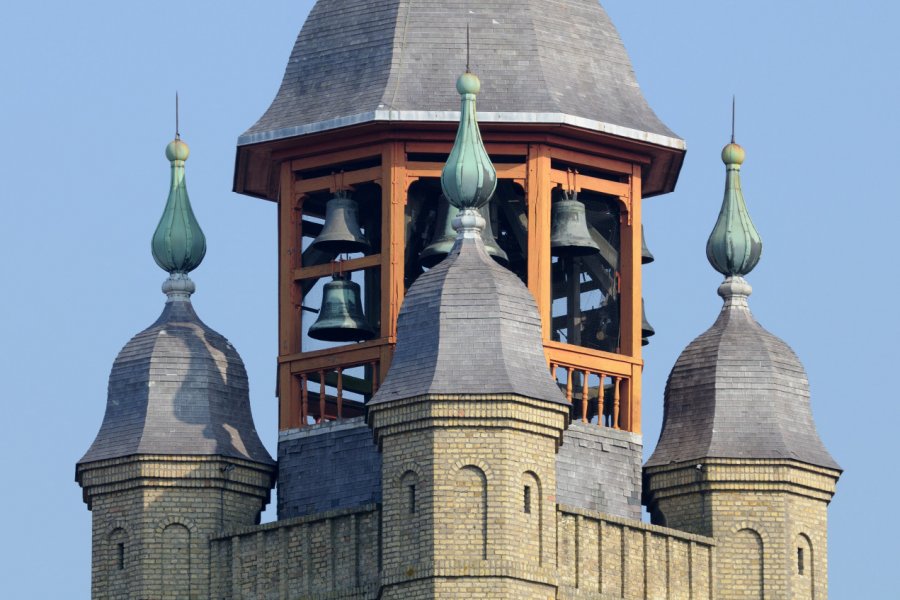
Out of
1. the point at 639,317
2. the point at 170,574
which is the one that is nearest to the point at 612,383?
the point at 639,317

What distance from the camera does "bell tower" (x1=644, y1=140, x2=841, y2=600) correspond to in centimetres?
10994

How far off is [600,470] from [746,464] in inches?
97.7

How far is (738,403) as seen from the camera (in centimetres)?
11094

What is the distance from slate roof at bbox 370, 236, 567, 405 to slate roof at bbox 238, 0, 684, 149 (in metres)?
3.60

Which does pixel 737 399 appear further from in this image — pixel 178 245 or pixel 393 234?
pixel 178 245

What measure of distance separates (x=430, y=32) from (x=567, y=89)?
2497mm

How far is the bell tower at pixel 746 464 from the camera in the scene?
109938 mm

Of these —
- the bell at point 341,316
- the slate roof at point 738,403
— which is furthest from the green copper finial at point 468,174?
the slate roof at point 738,403

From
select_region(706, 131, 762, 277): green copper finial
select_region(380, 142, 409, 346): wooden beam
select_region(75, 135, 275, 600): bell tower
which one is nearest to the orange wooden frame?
select_region(380, 142, 409, 346): wooden beam

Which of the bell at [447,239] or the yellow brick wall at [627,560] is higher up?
the bell at [447,239]

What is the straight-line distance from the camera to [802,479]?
11031 centimetres

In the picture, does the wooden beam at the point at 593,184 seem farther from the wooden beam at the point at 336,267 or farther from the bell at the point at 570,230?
the wooden beam at the point at 336,267

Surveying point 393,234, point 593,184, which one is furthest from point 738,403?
point 393,234

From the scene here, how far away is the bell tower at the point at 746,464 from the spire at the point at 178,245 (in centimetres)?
812
